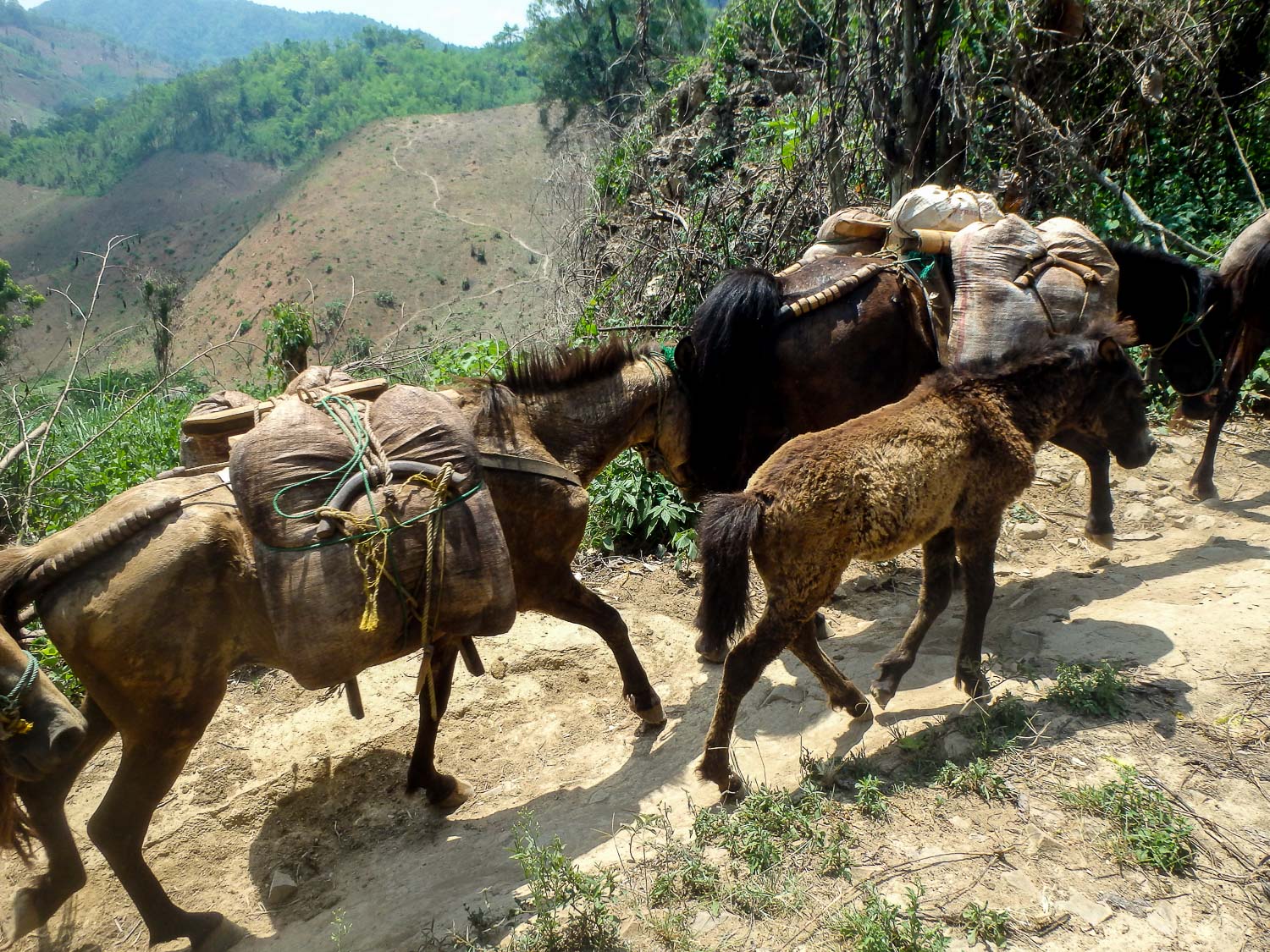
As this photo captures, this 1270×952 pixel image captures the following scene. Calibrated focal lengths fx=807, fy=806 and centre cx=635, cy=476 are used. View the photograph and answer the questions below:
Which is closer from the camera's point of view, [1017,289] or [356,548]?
[356,548]

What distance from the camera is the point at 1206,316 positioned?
18.9 feet

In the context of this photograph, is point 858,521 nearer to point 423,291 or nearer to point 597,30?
point 597,30

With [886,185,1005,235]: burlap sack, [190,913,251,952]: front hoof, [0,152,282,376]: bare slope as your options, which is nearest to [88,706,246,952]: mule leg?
[190,913,251,952]: front hoof

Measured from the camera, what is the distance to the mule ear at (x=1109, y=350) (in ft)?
12.3

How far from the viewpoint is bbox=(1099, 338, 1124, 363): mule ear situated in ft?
12.3

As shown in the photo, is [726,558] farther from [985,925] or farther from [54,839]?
[54,839]

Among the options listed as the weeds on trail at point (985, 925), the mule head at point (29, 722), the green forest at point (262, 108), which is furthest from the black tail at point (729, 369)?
the green forest at point (262, 108)

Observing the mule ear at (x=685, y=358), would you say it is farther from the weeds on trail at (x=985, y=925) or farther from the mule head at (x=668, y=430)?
the weeds on trail at (x=985, y=925)

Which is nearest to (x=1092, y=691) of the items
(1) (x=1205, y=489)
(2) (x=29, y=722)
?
(1) (x=1205, y=489)

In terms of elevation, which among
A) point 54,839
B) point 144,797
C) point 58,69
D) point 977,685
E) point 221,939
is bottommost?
point 221,939

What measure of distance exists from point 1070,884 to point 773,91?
10411mm

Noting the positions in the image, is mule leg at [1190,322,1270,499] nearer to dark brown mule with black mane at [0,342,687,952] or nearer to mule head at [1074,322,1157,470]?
mule head at [1074,322,1157,470]

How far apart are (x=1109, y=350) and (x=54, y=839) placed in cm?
502

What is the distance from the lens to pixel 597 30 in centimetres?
3225
